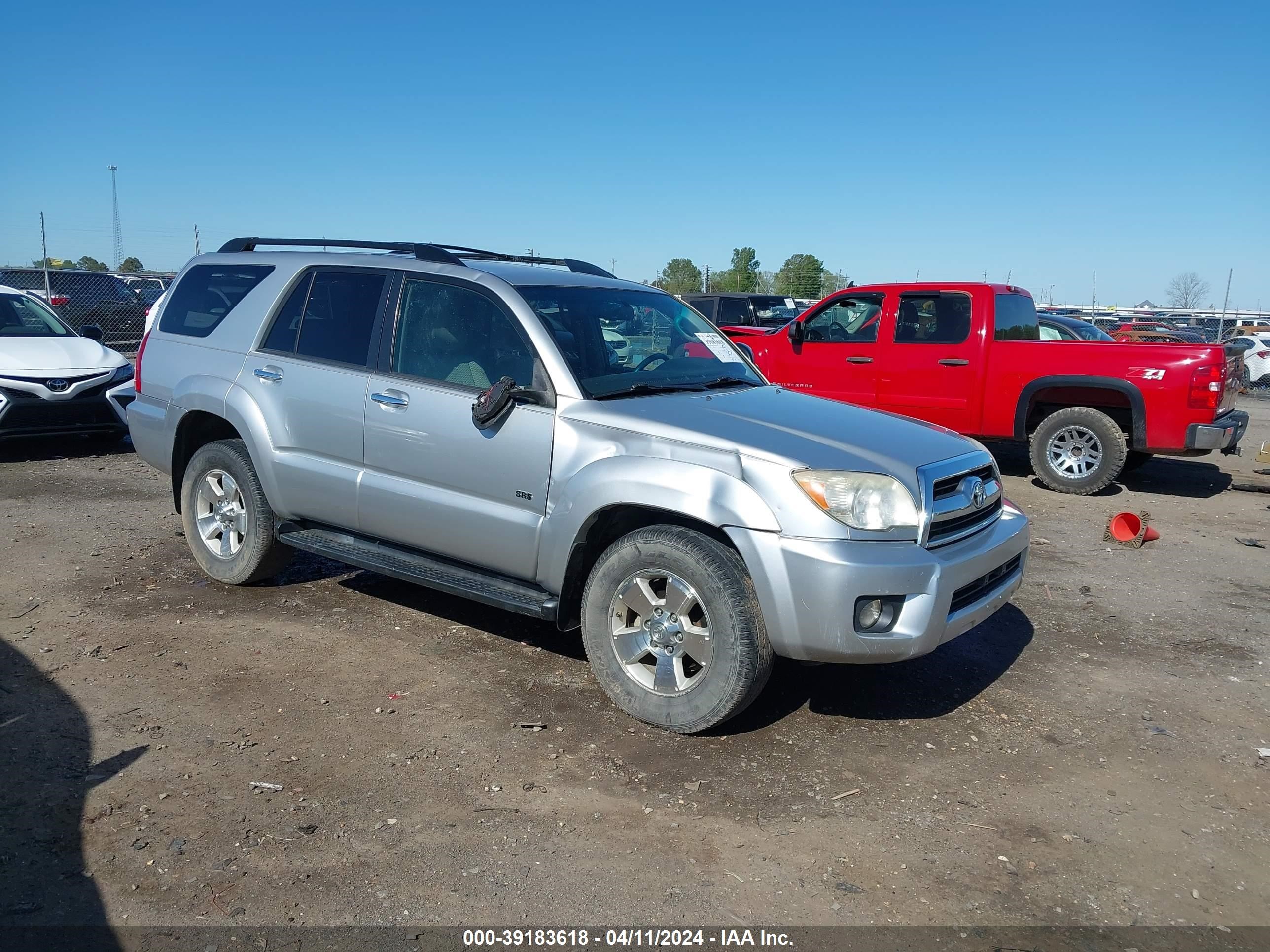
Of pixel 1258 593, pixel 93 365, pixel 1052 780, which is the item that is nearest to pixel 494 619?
pixel 1052 780

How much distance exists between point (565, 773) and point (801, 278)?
118 feet

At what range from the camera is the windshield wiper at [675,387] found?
4496 millimetres

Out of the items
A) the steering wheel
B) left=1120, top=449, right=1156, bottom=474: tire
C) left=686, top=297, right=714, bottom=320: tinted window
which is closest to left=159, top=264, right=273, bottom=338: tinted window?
the steering wheel

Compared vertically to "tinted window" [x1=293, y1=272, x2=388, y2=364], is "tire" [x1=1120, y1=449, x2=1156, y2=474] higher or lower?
lower

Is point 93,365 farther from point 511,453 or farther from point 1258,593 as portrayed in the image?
point 1258,593

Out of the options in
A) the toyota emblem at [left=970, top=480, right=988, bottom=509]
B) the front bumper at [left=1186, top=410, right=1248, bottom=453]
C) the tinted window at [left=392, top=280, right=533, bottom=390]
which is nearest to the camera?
the toyota emblem at [left=970, top=480, right=988, bottom=509]

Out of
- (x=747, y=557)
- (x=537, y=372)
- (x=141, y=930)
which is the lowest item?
(x=141, y=930)

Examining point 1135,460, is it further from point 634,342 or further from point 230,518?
point 230,518

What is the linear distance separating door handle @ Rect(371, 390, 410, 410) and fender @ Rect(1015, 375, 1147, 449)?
→ 6954mm

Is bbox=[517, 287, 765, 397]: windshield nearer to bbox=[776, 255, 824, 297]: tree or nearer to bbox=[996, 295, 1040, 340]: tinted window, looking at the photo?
bbox=[996, 295, 1040, 340]: tinted window

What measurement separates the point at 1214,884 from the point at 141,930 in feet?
10.6

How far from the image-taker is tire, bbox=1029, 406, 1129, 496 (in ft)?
30.7

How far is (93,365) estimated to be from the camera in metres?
9.91

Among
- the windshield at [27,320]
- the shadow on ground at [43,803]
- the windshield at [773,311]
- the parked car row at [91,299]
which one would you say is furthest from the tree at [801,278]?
the shadow on ground at [43,803]
